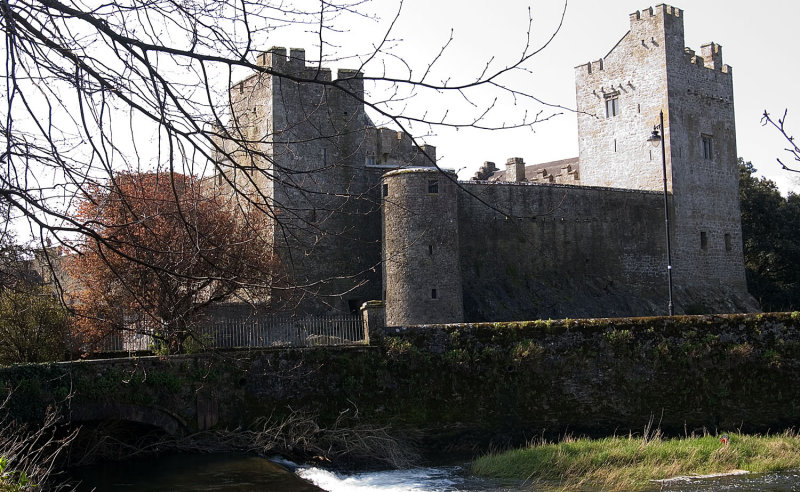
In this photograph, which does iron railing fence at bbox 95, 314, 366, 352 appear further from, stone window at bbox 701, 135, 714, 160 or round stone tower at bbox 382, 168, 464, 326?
stone window at bbox 701, 135, 714, 160

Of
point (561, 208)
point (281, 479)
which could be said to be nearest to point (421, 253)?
point (561, 208)

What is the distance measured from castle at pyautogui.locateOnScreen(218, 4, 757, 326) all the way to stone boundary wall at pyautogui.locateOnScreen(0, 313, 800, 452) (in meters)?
6.42

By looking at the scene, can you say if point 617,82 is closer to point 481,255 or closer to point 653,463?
point 481,255

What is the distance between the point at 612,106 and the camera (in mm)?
38562

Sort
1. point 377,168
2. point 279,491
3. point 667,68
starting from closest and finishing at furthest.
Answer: point 279,491 < point 377,168 < point 667,68

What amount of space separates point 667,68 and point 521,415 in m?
23.3

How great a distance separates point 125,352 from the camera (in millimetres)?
19250

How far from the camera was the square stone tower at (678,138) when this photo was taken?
36.5 metres

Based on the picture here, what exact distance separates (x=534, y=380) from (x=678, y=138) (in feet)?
71.6

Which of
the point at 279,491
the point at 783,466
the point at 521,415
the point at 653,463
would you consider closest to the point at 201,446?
the point at 279,491

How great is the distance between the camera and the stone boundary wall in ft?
57.0

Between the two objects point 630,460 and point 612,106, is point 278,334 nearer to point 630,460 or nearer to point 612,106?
point 630,460

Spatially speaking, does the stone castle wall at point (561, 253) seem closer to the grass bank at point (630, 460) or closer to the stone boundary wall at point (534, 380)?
the stone boundary wall at point (534, 380)

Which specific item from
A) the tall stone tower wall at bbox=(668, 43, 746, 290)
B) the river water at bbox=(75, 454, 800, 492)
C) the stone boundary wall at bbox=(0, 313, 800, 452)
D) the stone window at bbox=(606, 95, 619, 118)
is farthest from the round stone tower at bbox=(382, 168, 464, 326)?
the stone window at bbox=(606, 95, 619, 118)
